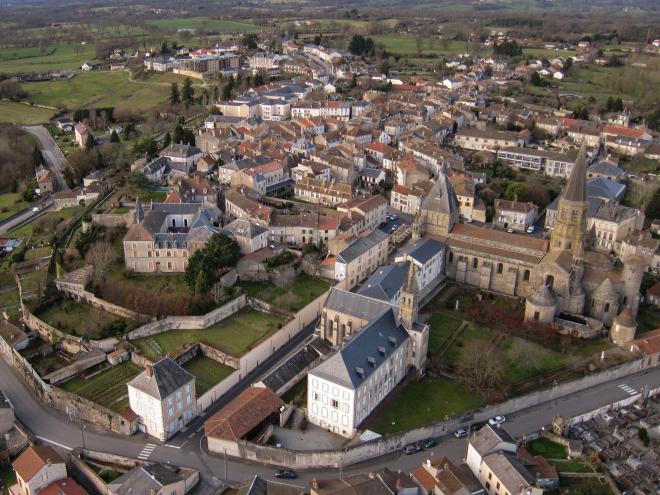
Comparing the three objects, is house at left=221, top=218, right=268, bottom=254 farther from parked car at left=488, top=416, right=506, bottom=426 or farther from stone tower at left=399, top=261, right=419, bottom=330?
parked car at left=488, top=416, right=506, bottom=426

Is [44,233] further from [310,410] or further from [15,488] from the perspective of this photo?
[310,410]

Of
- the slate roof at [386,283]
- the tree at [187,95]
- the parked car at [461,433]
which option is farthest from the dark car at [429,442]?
the tree at [187,95]

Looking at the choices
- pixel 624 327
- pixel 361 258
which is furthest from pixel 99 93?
pixel 624 327

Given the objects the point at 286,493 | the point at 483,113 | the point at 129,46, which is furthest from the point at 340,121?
the point at 129,46

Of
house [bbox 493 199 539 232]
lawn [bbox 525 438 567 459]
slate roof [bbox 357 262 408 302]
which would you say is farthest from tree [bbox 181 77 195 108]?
lawn [bbox 525 438 567 459]

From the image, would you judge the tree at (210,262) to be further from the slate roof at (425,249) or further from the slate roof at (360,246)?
the slate roof at (425,249)
